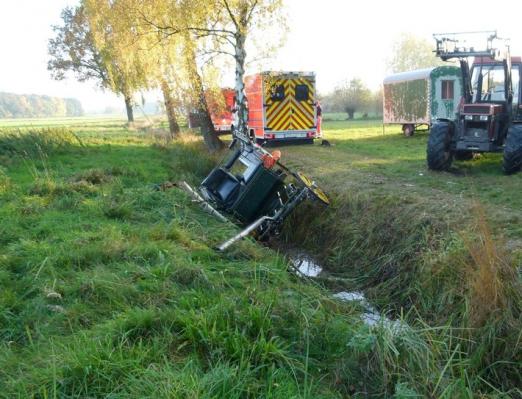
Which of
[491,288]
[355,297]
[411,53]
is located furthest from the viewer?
[411,53]

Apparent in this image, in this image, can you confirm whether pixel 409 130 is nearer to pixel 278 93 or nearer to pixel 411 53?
pixel 278 93

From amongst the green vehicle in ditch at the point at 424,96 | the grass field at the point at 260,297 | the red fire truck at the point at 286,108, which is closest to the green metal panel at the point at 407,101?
the green vehicle in ditch at the point at 424,96

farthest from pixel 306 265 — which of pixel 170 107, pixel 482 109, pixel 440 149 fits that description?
pixel 170 107

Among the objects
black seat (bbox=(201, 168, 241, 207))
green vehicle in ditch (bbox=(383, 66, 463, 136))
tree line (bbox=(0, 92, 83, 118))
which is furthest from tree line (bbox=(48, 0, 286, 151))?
tree line (bbox=(0, 92, 83, 118))

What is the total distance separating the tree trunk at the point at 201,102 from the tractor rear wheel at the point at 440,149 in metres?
6.88

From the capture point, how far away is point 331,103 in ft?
169

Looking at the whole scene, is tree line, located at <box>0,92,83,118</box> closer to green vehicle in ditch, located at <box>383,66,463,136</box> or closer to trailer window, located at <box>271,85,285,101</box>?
green vehicle in ditch, located at <box>383,66,463,136</box>

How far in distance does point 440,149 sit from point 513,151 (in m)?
1.37

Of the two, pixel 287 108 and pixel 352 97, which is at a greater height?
pixel 352 97

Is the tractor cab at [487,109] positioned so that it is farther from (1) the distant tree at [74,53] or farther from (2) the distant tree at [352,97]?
(2) the distant tree at [352,97]

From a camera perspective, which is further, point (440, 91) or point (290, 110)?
point (440, 91)

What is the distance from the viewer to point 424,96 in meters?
20.4

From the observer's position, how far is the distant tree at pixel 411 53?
5947 centimetres

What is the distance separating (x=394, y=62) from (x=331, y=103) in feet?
49.6
